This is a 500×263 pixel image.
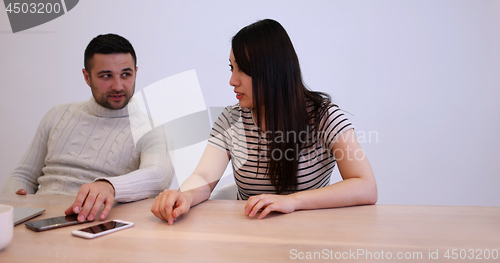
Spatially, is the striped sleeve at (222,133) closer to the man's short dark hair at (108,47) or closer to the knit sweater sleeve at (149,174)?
the knit sweater sleeve at (149,174)

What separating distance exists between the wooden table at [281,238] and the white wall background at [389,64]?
145cm

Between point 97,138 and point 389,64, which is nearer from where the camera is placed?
point 97,138

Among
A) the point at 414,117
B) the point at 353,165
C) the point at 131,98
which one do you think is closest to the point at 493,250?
the point at 353,165

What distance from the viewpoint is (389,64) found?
215 centimetres

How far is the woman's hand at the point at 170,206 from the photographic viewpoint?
0.71 meters

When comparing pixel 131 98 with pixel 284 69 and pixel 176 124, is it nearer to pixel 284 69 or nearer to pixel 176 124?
pixel 176 124

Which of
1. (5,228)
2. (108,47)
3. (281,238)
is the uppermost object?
(108,47)

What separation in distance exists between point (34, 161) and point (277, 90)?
1132 millimetres

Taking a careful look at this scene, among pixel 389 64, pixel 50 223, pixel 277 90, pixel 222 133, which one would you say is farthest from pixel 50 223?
pixel 389 64

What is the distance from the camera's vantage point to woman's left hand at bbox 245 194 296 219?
74cm

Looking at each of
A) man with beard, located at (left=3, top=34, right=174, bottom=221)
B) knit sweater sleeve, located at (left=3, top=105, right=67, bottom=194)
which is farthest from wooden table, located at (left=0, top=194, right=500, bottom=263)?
knit sweater sleeve, located at (left=3, top=105, right=67, bottom=194)

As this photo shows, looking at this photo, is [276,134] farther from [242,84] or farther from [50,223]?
[50,223]

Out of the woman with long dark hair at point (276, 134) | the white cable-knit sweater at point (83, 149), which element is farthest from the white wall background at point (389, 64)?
the woman with long dark hair at point (276, 134)

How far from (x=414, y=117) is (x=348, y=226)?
1.74m
